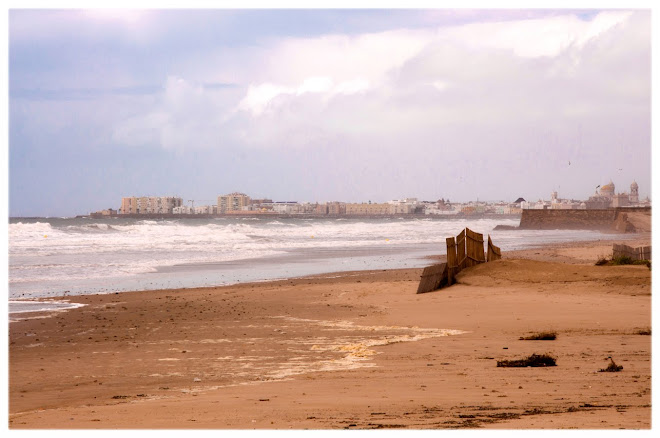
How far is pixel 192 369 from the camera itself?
880 centimetres

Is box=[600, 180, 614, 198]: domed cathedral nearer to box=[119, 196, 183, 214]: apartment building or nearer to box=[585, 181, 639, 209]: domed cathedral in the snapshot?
box=[585, 181, 639, 209]: domed cathedral

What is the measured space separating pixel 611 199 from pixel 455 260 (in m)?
138

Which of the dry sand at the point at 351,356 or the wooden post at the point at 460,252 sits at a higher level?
the wooden post at the point at 460,252

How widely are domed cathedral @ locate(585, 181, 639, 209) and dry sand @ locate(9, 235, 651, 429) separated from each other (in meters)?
120

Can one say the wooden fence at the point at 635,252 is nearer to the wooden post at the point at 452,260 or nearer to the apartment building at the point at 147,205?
the wooden post at the point at 452,260

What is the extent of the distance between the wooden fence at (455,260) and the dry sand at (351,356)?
1.11 feet

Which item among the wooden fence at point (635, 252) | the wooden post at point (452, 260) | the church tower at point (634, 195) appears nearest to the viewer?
the wooden post at point (452, 260)

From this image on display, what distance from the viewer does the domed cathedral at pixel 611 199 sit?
13426 centimetres

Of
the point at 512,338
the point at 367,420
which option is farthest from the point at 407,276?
the point at 367,420

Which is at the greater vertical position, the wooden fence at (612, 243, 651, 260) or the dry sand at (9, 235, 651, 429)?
the wooden fence at (612, 243, 651, 260)

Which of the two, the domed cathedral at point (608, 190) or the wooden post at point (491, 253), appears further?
the domed cathedral at point (608, 190)

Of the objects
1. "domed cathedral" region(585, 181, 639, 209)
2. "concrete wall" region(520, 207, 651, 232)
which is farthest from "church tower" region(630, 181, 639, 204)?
"concrete wall" region(520, 207, 651, 232)

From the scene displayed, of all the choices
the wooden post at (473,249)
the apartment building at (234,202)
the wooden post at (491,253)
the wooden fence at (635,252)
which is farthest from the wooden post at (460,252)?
the apartment building at (234,202)

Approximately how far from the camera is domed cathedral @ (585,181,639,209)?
440ft
